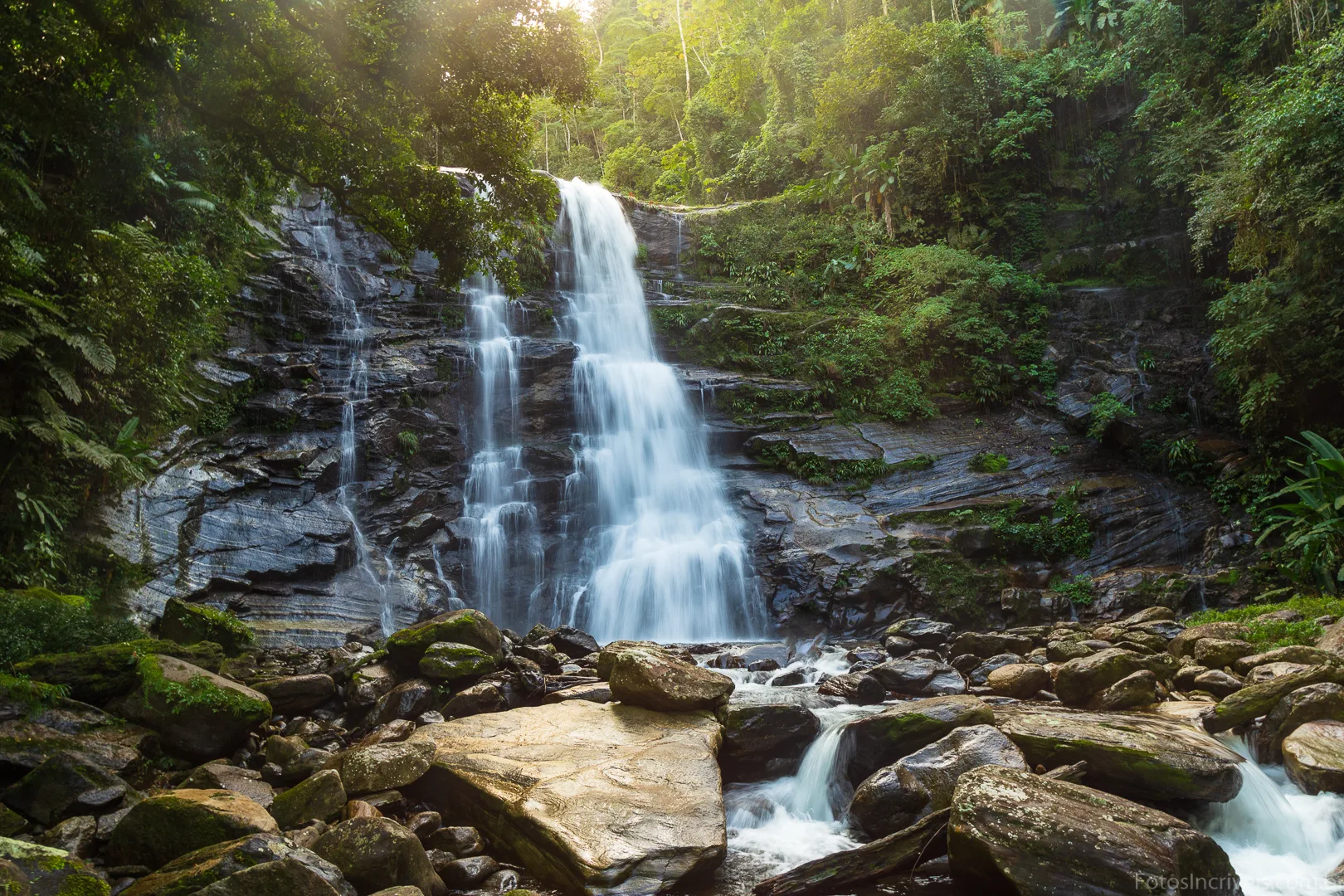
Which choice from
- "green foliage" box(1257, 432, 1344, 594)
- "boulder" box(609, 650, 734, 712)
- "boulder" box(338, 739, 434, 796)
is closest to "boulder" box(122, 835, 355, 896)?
"boulder" box(338, 739, 434, 796)

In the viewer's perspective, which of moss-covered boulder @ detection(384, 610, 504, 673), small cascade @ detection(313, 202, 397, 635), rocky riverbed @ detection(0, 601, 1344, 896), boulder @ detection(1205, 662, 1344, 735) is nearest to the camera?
rocky riverbed @ detection(0, 601, 1344, 896)

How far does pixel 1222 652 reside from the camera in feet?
24.7

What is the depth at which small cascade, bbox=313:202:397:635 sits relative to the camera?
518 inches

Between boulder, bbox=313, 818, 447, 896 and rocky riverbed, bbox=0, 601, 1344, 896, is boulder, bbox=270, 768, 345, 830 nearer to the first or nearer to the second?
rocky riverbed, bbox=0, 601, 1344, 896

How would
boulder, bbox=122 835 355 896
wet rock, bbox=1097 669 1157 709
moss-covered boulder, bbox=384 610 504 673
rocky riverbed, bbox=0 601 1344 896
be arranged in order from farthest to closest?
moss-covered boulder, bbox=384 610 504 673
wet rock, bbox=1097 669 1157 709
rocky riverbed, bbox=0 601 1344 896
boulder, bbox=122 835 355 896

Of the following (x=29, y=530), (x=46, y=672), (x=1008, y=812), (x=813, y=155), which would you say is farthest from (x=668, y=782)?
(x=813, y=155)

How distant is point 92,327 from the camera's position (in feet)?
35.0

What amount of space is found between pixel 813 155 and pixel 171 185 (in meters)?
18.3

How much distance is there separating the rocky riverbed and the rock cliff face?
449 centimetres

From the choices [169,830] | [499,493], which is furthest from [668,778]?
[499,493]

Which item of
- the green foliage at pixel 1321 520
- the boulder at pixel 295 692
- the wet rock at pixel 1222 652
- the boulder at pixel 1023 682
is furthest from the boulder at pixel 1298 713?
the boulder at pixel 295 692

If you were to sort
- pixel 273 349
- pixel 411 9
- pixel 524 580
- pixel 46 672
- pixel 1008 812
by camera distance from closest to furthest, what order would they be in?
1. pixel 1008 812
2. pixel 46 672
3. pixel 411 9
4. pixel 524 580
5. pixel 273 349

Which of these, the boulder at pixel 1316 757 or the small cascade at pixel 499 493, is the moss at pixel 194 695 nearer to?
the small cascade at pixel 499 493

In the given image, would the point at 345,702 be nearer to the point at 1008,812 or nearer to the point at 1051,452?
the point at 1008,812
